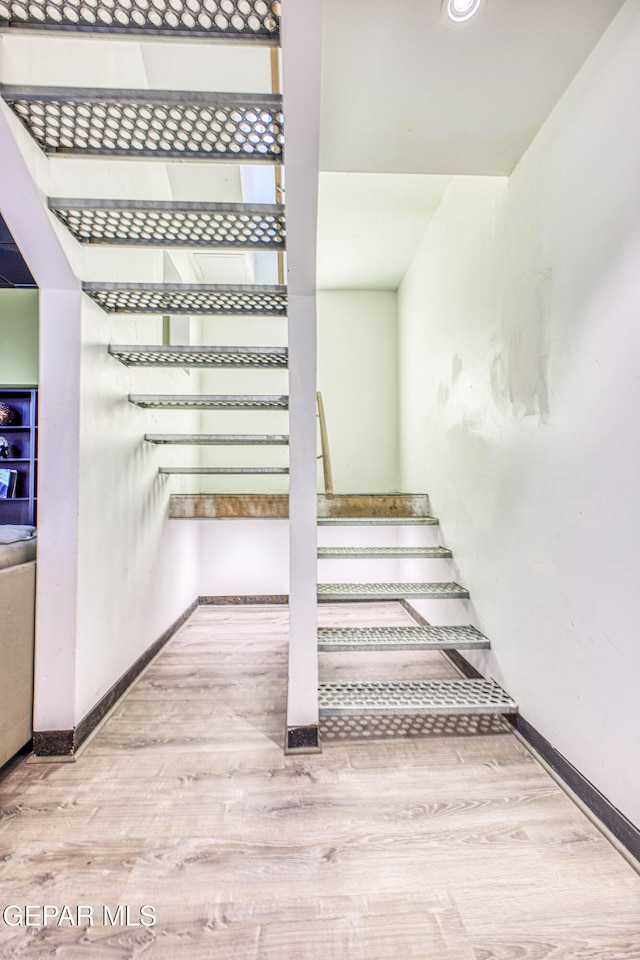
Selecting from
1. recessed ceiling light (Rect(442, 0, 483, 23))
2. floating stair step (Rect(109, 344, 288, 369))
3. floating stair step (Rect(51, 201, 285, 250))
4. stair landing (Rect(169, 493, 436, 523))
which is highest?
recessed ceiling light (Rect(442, 0, 483, 23))

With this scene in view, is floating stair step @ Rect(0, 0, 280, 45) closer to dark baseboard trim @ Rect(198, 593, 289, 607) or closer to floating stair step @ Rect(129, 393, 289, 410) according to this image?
floating stair step @ Rect(129, 393, 289, 410)

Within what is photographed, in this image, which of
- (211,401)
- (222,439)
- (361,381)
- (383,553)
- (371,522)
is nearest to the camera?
(211,401)

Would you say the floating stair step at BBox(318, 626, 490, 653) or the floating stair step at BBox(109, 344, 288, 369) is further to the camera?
the floating stair step at BBox(318, 626, 490, 653)

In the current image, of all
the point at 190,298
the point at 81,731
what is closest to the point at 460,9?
the point at 190,298

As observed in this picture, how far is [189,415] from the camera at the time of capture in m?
3.96

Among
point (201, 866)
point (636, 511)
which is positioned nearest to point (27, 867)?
point (201, 866)

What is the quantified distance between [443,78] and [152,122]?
1.13 metres

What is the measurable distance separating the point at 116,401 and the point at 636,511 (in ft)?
7.66

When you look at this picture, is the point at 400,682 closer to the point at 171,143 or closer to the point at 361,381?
the point at 171,143

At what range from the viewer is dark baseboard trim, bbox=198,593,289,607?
3.99 metres

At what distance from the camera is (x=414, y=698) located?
6.31 ft

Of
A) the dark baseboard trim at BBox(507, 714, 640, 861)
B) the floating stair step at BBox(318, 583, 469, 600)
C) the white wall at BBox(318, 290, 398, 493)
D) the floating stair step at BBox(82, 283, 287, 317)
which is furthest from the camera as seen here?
the white wall at BBox(318, 290, 398, 493)

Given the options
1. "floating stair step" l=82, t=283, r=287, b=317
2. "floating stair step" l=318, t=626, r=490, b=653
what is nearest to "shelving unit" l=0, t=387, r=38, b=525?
"floating stair step" l=82, t=283, r=287, b=317

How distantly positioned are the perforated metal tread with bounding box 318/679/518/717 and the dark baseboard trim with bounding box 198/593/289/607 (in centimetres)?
196
